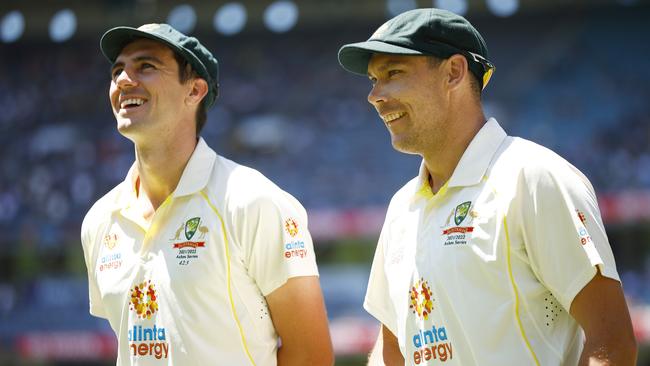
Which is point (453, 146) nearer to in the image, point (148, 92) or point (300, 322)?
point (300, 322)

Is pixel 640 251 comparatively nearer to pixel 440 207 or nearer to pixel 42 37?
pixel 42 37

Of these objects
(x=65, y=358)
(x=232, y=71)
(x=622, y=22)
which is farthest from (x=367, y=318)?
(x=622, y=22)

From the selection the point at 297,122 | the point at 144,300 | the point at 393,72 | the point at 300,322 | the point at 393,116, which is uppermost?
the point at 297,122

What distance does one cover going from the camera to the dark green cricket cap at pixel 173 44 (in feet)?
9.80

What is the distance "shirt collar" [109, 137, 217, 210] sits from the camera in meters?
2.99

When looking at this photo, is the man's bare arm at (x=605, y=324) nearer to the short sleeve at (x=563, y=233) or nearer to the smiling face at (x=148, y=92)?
the short sleeve at (x=563, y=233)

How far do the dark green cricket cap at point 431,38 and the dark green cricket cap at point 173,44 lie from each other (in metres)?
0.61

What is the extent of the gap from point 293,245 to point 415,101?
1.92 feet

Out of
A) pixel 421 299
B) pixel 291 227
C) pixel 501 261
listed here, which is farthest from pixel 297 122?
pixel 501 261

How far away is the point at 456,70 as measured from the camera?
104 inches

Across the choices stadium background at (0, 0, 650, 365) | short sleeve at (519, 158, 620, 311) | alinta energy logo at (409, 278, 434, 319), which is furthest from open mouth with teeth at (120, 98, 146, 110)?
stadium background at (0, 0, 650, 365)

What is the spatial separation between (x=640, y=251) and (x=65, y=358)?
396 inches

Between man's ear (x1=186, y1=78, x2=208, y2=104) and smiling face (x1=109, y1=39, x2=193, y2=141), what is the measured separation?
19 mm

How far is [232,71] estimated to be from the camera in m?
22.3
